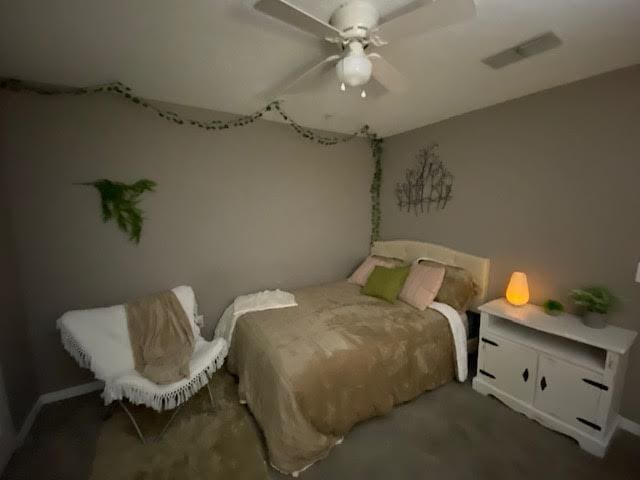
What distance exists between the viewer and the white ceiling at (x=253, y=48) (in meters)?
1.32

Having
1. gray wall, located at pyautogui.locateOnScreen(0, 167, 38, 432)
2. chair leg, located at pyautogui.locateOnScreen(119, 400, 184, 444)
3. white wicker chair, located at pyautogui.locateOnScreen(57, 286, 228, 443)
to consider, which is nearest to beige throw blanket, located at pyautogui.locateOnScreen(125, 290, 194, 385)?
white wicker chair, located at pyautogui.locateOnScreen(57, 286, 228, 443)

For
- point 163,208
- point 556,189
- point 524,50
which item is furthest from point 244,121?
point 556,189

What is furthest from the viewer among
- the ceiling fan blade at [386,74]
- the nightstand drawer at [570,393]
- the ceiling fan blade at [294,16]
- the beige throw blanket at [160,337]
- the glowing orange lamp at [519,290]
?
the glowing orange lamp at [519,290]

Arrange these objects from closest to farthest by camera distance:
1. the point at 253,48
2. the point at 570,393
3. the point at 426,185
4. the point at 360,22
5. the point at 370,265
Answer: the point at 360,22
the point at 253,48
the point at 570,393
the point at 426,185
the point at 370,265

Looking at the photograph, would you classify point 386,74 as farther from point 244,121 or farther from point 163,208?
point 163,208

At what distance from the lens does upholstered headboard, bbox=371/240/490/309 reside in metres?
2.68

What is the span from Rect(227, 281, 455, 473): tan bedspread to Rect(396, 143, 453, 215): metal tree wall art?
1.16m

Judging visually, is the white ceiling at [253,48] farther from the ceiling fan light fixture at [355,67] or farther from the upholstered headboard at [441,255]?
the upholstered headboard at [441,255]

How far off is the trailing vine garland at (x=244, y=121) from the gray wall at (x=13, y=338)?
674mm

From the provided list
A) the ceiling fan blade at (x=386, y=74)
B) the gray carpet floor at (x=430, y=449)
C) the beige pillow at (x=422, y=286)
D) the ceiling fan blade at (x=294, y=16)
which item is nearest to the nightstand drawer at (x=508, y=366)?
the gray carpet floor at (x=430, y=449)

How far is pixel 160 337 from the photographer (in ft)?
7.20

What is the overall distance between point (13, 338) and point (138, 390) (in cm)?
95

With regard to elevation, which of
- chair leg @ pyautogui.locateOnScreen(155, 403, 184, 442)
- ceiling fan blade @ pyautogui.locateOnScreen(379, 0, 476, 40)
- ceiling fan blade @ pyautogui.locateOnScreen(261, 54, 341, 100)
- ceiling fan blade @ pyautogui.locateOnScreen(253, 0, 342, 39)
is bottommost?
chair leg @ pyautogui.locateOnScreen(155, 403, 184, 442)

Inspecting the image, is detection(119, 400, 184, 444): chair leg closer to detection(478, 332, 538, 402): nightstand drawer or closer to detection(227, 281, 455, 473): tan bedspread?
detection(227, 281, 455, 473): tan bedspread
